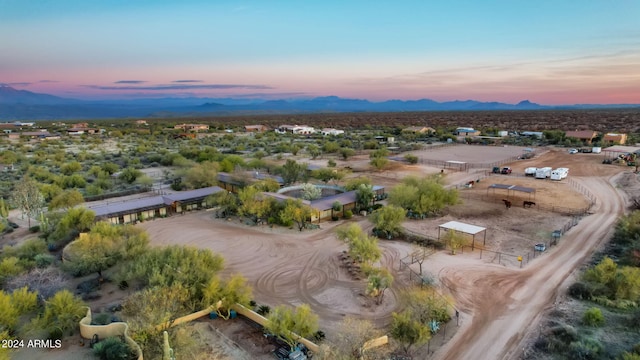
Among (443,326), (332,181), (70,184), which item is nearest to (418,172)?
(332,181)

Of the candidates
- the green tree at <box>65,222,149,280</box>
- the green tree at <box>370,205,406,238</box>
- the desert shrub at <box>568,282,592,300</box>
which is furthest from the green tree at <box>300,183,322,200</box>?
the desert shrub at <box>568,282,592,300</box>

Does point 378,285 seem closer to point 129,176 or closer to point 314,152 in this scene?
point 129,176

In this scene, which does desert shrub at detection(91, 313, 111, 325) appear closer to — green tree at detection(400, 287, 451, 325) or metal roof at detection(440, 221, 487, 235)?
green tree at detection(400, 287, 451, 325)

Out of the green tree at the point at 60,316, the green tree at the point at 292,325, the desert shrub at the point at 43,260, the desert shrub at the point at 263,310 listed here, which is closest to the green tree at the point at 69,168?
the desert shrub at the point at 43,260

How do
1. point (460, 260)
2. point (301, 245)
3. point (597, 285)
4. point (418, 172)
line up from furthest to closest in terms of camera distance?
point (418, 172) < point (301, 245) < point (460, 260) < point (597, 285)

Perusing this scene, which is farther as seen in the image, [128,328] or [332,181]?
[332,181]

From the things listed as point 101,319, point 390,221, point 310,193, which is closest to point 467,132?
point 310,193

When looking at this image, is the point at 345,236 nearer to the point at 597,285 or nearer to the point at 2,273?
the point at 597,285
